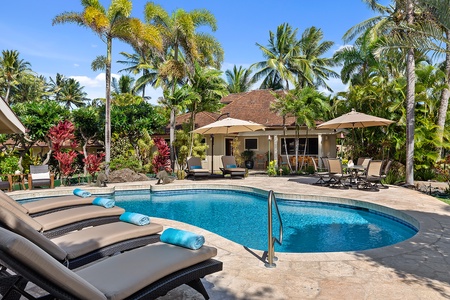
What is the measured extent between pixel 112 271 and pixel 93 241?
42.4 inches

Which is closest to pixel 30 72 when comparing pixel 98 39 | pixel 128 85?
pixel 128 85

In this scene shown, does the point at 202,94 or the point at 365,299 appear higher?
the point at 202,94

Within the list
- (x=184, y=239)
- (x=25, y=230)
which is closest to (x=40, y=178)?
(x=25, y=230)

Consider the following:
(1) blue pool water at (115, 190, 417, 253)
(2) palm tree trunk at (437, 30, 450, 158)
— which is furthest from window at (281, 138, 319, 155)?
(1) blue pool water at (115, 190, 417, 253)

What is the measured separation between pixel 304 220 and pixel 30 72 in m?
56.1

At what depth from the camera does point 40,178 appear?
44.2 ft

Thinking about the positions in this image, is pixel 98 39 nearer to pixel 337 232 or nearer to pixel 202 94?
pixel 202 94

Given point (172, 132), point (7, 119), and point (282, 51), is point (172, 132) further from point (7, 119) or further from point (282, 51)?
point (282, 51)

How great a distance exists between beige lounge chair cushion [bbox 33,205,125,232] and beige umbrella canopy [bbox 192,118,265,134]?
432 inches

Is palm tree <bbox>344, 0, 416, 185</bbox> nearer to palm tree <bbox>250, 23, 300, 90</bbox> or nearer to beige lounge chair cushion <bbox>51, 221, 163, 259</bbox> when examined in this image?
beige lounge chair cushion <bbox>51, 221, 163, 259</bbox>

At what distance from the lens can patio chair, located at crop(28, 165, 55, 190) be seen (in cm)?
1298

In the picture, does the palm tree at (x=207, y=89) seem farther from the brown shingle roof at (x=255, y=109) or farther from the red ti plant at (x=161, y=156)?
the brown shingle roof at (x=255, y=109)

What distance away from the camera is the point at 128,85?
41.8 meters

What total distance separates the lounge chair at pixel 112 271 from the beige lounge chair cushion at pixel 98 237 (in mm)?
594
